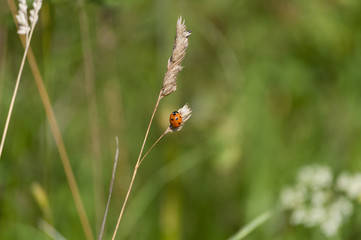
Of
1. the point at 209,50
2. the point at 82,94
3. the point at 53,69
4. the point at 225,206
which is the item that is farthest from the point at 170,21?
the point at 209,50

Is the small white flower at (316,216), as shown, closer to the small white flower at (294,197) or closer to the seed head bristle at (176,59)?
the small white flower at (294,197)

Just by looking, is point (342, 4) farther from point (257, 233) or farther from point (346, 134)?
point (257, 233)

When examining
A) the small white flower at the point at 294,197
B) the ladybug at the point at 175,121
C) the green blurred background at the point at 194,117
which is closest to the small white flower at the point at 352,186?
the small white flower at the point at 294,197

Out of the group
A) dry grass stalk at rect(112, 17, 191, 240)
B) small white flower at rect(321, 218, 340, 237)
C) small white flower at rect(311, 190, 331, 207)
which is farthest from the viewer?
small white flower at rect(311, 190, 331, 207)

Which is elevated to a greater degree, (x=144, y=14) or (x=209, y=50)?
(x=209, y=50)

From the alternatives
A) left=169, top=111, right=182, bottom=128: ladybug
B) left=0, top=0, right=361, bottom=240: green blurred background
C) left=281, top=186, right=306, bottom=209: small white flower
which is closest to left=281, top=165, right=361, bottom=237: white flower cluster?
left=281, top=186, right=306, bottom=209: small white flower

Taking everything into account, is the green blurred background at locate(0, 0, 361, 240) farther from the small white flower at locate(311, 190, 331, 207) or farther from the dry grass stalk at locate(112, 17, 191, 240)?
the dry grass stalk at locate(112, 17, 191, 240)

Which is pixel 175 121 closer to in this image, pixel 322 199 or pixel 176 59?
pixel 176 59
